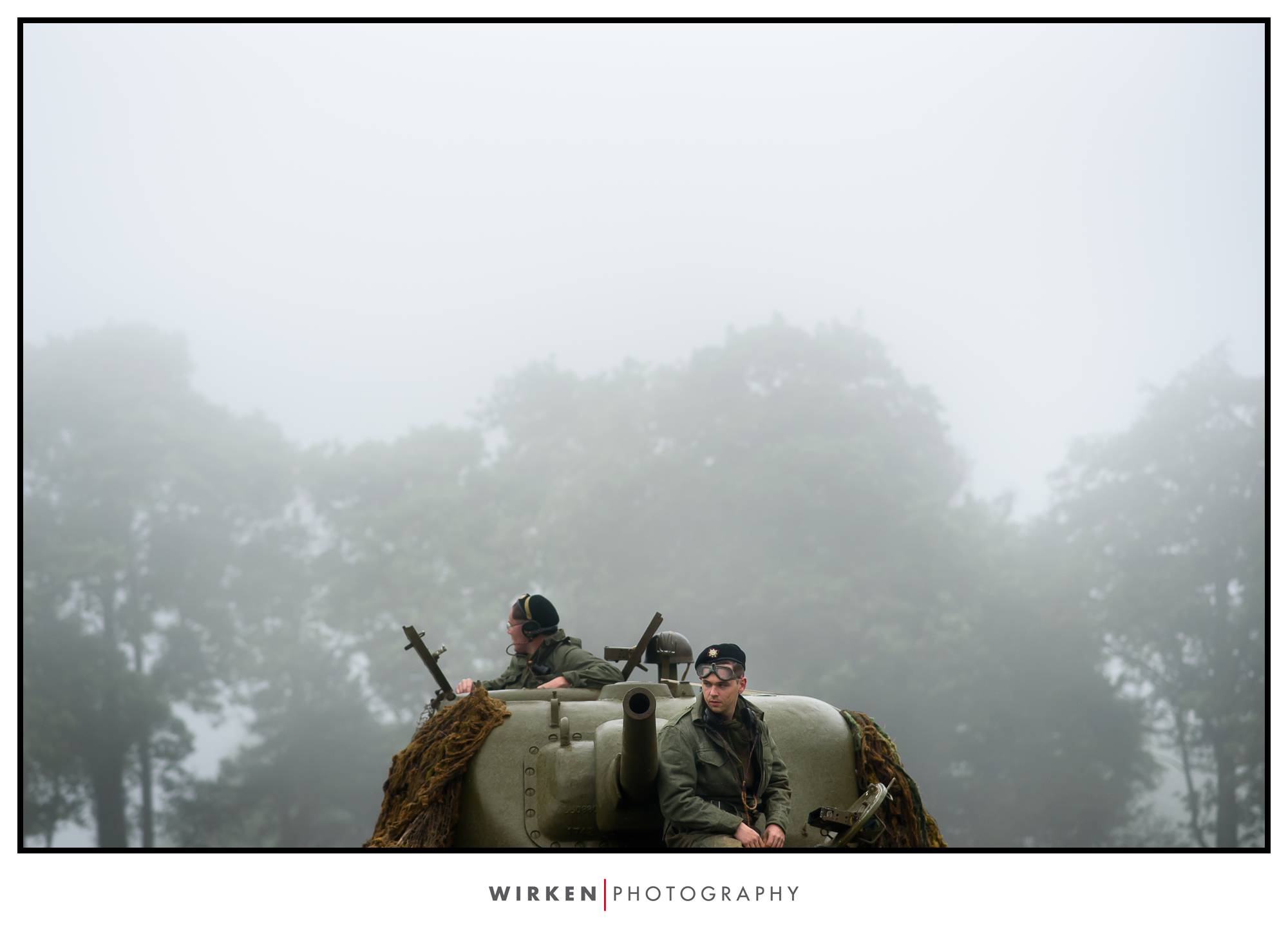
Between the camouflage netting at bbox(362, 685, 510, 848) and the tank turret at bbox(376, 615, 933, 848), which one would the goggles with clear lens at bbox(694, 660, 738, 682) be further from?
the camouflage netting at bbox(362, 685, 510, 848)

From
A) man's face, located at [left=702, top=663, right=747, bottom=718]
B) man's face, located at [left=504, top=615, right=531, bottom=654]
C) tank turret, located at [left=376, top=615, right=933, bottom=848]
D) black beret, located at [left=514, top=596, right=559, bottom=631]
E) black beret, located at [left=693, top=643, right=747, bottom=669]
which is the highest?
black beret, located at [left=514, top=596, right=559, bottom=631]

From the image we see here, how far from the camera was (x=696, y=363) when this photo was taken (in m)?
37.1

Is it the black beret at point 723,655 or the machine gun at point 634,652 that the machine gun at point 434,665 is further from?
the black beret at point 723,655

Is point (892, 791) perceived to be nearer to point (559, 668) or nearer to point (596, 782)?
point (596, 782)

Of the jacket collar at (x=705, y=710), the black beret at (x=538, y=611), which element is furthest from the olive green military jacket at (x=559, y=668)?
the jacket collar at (x=705, y=710)

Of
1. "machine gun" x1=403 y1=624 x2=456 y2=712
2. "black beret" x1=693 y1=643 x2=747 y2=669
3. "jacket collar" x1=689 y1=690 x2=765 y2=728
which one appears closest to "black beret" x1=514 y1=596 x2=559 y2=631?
"machine gun" x1=403 y1=624 x2=456 y2=712

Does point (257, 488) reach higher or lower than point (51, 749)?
higher

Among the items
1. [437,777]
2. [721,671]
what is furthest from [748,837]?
[437,777]

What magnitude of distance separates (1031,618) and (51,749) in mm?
24361

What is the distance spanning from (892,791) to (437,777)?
9.52 feet

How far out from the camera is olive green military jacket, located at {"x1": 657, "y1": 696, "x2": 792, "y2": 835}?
718 centimetres

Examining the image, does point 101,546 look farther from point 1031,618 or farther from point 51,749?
point 1031,618

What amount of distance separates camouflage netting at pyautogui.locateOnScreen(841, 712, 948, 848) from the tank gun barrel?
1.68 m

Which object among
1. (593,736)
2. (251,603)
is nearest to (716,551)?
(251,603)
